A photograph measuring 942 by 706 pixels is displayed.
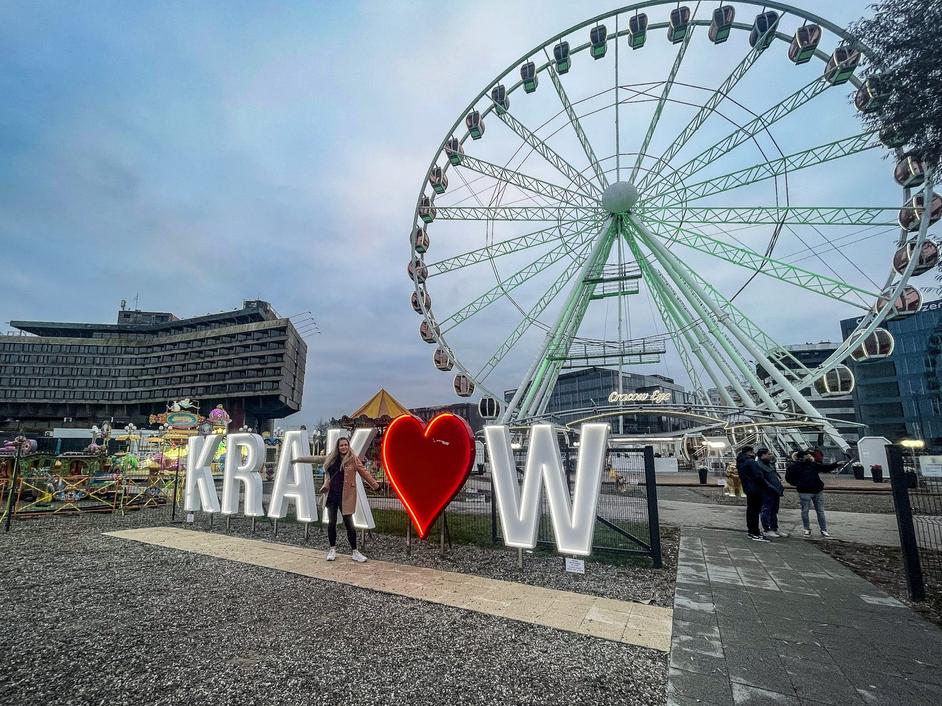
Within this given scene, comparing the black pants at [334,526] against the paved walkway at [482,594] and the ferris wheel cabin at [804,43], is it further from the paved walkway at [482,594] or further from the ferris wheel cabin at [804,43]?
the ferris wheel cabin at [804,43]

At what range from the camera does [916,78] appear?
5918mm

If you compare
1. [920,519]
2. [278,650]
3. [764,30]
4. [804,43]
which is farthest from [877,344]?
[278,650]

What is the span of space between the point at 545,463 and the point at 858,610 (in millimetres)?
4012

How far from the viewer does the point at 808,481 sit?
940 cm

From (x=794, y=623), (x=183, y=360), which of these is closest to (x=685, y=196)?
(x=794, y=623)

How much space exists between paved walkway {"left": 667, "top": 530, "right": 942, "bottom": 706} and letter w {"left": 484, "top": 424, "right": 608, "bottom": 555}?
1.54 m

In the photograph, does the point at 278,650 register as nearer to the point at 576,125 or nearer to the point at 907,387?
the point at 576,125

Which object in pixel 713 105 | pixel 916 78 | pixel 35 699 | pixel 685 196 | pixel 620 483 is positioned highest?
pixel 713 105

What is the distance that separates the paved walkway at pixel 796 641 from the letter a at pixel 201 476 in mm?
10968

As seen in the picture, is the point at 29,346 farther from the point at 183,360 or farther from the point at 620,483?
the point at 620,483

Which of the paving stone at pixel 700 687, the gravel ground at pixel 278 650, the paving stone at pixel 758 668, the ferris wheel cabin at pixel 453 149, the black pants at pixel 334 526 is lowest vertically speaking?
the gravel ground at pixel 278 650

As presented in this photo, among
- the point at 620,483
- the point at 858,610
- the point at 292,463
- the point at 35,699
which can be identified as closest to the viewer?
the point at 35,699

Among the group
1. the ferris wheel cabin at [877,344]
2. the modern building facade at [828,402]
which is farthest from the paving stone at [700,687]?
the modern building facade at [828,402]

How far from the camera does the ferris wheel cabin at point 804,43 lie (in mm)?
16125
